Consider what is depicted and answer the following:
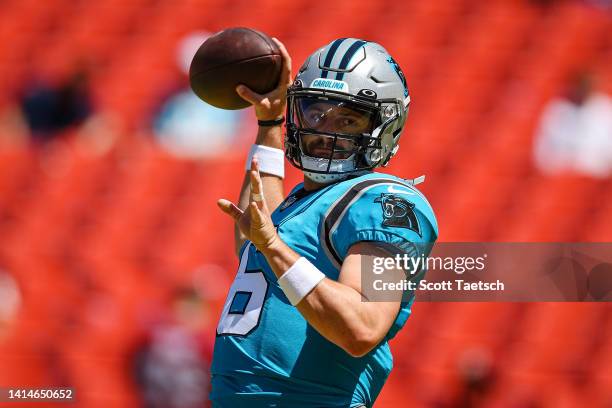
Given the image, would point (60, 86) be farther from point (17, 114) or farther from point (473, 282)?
point (473, 282)

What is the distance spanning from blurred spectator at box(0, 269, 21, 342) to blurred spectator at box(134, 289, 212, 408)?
2.43 feet

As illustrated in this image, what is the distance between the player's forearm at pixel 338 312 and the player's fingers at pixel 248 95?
751 mm

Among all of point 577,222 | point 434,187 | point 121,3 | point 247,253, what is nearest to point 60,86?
point 121,3

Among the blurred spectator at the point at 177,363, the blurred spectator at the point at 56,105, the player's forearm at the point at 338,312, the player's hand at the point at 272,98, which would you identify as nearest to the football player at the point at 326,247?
the player's forearm at the point at 338,312

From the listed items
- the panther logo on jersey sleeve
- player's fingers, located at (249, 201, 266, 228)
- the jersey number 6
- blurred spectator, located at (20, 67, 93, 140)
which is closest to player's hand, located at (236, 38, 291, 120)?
the jersey number 6

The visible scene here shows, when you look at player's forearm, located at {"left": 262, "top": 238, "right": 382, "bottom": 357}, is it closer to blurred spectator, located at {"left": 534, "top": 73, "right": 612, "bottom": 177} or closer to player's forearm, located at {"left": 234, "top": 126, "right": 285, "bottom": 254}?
player's forearm, located at {"left": 234, "top": 126, "right": 285, "bottom": 254}

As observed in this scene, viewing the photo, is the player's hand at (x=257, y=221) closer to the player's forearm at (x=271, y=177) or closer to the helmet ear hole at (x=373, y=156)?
the helmet ear hole at (x=373, y=156)

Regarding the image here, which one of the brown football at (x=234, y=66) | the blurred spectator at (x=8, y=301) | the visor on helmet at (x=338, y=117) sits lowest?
the visor on helmet at (x=338, y=117)

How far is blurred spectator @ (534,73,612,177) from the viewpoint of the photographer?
4652 millimetres

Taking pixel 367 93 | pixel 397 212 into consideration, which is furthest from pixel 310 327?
pixel 367 93

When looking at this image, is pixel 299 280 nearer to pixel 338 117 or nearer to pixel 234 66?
pixel 338 117

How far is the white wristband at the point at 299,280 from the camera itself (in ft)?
5.40

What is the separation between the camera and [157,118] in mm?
5031

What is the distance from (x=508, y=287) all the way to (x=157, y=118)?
2.15 meters
